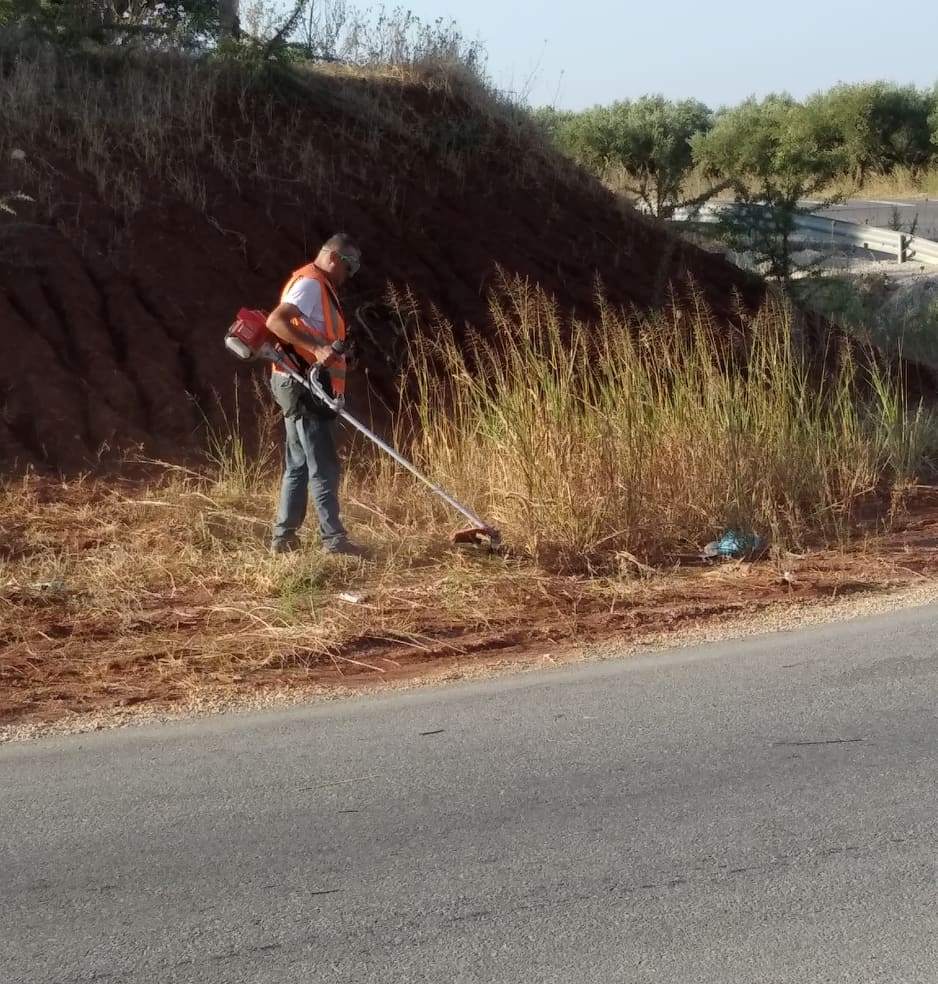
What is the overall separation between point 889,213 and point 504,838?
30.0 meters

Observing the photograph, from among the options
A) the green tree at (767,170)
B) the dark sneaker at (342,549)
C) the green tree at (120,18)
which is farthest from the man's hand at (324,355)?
the green tree at (767,170)

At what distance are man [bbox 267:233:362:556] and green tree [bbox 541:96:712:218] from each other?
10.1 metres

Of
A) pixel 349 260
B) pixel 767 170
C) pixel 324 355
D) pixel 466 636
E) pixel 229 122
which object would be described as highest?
pixel 229 122

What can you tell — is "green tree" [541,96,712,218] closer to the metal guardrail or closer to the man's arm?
the metal guardrail

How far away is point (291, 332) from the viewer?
303 inches

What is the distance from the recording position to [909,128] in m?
42.0

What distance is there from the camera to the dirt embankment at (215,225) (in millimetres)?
11656

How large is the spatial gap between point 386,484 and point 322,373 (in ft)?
6.88

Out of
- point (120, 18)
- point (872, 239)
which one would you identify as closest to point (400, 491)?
point (120, 18)

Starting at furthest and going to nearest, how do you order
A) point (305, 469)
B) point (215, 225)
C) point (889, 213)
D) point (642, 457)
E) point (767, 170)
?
point (889, 213), point (767, 170), point (215, 225), point (642, 457), point (305, 469)

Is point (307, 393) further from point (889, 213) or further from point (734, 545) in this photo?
point (889, 213)

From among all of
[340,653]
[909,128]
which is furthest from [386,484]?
[909,128]

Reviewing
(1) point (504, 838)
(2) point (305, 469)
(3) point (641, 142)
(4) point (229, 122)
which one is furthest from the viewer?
(3) point (641, 142)

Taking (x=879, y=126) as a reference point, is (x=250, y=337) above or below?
below
